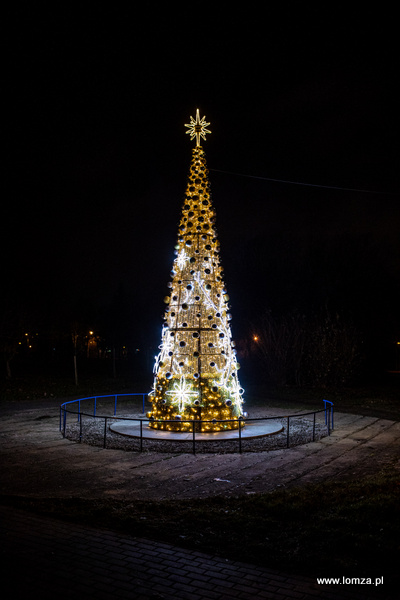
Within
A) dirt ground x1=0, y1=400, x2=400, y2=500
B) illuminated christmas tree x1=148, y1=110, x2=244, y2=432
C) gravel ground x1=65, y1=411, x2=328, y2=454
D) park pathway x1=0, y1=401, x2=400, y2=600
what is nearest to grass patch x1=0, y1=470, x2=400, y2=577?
park pathway x1=0, y1=401, x2=400, y2=600

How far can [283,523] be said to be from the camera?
19.9 feet

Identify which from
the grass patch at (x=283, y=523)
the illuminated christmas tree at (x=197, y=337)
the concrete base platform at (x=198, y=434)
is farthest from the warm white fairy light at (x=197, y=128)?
the grass patch at (x=283, y=523)

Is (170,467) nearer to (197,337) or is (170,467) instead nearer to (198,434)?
(198,434)

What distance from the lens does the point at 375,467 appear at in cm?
933

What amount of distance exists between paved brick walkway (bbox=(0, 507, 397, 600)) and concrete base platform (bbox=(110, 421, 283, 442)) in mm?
6182

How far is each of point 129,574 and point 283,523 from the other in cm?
217

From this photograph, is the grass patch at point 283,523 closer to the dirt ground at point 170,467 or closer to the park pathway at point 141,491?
the park pathway at point 141,491

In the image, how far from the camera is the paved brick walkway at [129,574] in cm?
435

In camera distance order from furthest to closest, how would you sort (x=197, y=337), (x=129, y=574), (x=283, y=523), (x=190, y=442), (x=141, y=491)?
1. (x=197, y=337)
2. (x=190, y=442)
3. (x=141, y=491)
4. (x=283, y=523)
5. (x=129, y=574)

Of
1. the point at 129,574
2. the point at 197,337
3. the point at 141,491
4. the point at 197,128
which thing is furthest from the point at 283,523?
the point at 197,128

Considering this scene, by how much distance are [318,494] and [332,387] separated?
2061 centimetres

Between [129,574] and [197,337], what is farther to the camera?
[197,337]

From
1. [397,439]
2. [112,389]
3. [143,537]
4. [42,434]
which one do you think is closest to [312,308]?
[112,389]

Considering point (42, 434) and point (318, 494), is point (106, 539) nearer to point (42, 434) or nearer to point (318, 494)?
point (318, 494)
